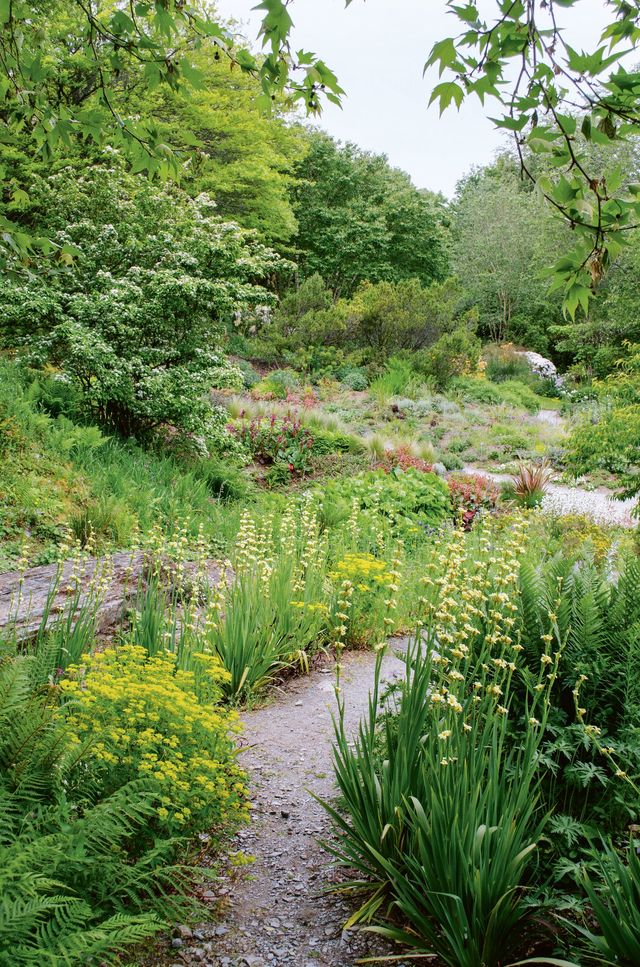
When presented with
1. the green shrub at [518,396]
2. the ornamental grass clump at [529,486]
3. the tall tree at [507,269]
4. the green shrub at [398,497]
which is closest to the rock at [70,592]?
the green shrub at [398,497]

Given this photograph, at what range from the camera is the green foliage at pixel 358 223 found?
25.4 meters

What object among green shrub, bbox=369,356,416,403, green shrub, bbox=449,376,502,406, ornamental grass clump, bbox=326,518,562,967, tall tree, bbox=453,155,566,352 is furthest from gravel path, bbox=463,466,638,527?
tall tree, bbox=453,155,566,352

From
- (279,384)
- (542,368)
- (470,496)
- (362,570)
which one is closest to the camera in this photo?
(362,570)

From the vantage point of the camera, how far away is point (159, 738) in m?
2.17

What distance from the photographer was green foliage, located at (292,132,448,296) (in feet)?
83.3

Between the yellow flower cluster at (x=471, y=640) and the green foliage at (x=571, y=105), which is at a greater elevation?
the green foliage at (x=571, y=105)

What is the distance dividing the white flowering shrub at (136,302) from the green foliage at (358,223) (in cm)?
1494

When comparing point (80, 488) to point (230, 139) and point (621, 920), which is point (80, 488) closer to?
point (621, 920)

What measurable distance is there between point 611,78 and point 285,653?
343 cm

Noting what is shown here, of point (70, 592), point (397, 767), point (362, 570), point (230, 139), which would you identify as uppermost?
point (230, 139)

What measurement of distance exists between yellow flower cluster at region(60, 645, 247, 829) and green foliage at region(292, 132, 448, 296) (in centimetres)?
2298

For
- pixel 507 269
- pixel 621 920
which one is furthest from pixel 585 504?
pixel 507 269

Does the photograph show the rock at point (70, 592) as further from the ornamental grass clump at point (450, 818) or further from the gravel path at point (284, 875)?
the ornamental grass clump at point (450, 818)

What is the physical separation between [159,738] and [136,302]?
23.7 ft
